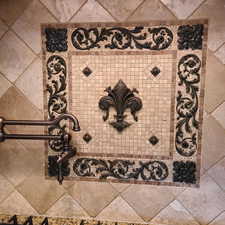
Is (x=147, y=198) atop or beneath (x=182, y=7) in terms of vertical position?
beneath

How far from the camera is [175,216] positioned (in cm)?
104

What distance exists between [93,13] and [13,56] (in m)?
0.41

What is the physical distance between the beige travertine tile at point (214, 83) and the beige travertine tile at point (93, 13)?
0.45 m

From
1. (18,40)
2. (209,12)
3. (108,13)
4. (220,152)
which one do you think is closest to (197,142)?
(220,152)

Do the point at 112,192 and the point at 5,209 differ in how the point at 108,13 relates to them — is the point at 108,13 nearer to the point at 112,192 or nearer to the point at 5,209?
the point at 112,192

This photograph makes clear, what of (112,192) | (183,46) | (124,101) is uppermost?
(183,46)

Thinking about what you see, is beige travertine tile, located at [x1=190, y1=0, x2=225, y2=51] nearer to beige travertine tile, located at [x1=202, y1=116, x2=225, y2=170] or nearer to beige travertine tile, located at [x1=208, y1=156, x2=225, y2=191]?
beige travertine tile, located at [x1=202, y1=116, x2=225, y2=170]

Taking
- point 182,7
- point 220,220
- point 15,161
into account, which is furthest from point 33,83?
point 220,220

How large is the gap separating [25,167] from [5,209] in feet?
0.80

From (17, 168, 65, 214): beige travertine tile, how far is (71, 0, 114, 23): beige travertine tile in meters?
0.72

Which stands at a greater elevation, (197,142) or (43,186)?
(197,142)

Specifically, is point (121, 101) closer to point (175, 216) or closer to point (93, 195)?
point (93, 195)

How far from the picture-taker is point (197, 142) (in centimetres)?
99

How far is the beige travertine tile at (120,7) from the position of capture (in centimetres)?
95
